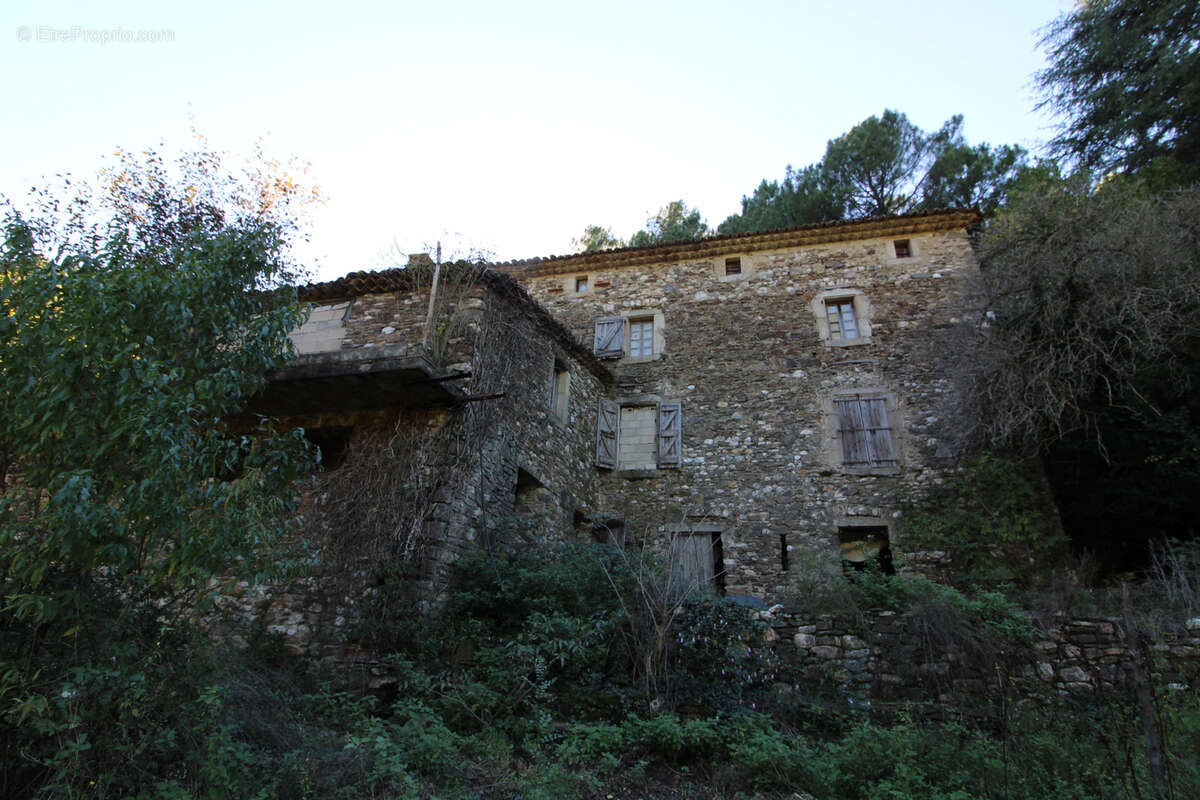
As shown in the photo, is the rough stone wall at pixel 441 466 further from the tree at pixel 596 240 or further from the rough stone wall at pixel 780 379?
the tree at pixel 596 240

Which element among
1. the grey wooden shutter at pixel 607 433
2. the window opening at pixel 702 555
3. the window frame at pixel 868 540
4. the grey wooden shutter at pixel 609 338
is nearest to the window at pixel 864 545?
the window frame at pixel 868 540

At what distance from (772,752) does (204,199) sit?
41.1 ft

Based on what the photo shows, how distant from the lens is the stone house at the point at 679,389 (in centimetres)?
758

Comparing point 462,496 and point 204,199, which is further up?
point 204,199

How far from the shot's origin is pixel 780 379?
11461 mm

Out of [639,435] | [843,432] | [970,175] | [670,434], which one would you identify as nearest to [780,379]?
[843,432]

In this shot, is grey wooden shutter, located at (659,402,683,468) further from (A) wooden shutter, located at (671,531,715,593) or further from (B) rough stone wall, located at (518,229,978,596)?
(A) wooden shutter, located at (671,531,715,593)

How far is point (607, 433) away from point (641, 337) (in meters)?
2.19

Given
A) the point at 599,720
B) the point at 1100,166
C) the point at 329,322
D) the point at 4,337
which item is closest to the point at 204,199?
the point at 329,322

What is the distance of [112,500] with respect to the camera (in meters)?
3.96

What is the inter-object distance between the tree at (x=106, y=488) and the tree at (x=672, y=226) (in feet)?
55.3

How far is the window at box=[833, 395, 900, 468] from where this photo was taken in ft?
34.5

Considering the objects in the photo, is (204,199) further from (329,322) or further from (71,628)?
(71,628)

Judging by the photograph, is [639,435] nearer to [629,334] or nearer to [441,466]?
[629,334]
